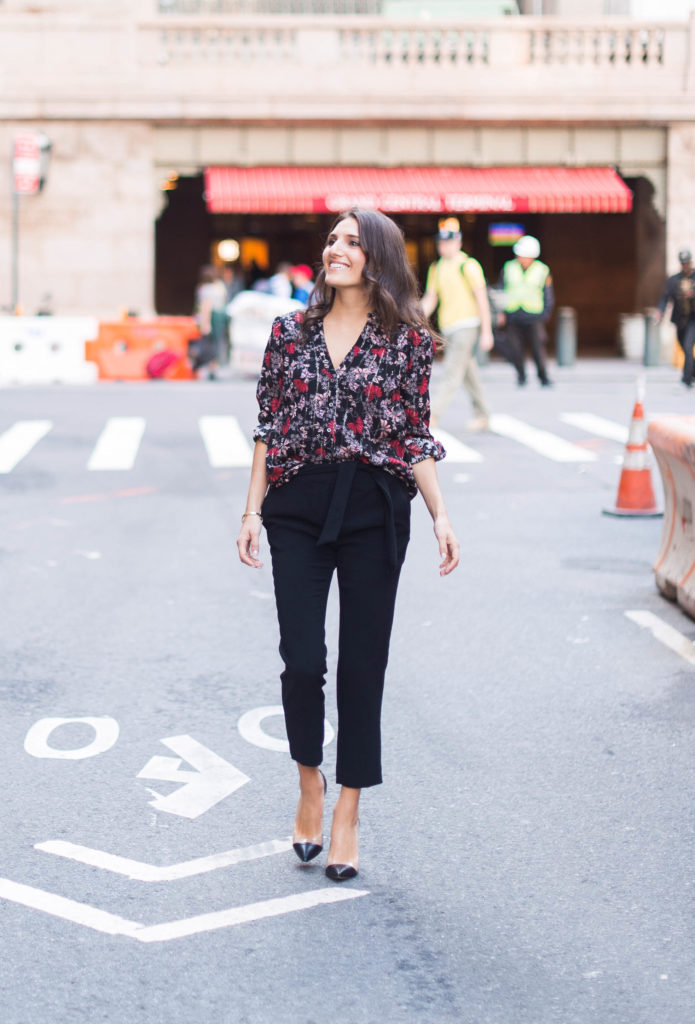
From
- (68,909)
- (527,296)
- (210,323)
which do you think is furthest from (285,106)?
(68,909)

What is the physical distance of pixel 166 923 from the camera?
Result: 4.16 m

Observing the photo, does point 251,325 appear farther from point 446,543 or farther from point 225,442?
point 446,543

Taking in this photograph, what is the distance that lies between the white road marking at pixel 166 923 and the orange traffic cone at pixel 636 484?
23.8 feet

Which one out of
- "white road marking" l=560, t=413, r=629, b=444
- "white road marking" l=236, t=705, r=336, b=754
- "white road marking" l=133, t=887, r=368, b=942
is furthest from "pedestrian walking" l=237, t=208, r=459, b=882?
"white road marking" l=560, t=413, r=629, b=444

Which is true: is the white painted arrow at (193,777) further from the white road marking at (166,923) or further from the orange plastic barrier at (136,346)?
the orange plastic barrier at (136,346)

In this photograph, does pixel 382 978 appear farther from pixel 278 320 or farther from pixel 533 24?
pixel 533 24

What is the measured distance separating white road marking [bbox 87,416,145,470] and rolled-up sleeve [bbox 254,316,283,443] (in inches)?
383

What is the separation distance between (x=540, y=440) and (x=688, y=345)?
20.2ft

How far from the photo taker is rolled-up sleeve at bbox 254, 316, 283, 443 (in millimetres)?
4523

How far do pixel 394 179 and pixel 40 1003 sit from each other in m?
27.2

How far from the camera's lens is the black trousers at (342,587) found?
14.5 feet

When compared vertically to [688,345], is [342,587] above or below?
below

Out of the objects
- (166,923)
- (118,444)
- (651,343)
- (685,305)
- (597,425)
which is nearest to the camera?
(166,923)

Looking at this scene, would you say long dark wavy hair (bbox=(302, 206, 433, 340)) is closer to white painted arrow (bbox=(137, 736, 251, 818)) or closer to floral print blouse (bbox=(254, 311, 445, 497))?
floral print blouse (bbox=(254, 311, 445, 497))
